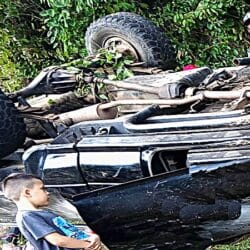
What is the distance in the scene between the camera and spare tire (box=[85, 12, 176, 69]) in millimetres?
5543

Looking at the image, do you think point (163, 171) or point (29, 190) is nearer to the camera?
point (29, 190)

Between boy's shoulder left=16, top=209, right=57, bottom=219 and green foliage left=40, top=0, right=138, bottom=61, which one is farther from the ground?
green foliage left=40, top=0, right=138, bottom=61

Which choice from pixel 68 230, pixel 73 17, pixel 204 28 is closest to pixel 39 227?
pixel 68 230

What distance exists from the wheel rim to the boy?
2.27 meters

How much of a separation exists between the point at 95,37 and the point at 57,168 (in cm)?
222

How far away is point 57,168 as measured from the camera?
12.9 feet

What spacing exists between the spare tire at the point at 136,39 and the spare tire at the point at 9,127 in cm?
129

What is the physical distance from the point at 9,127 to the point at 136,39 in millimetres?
1510

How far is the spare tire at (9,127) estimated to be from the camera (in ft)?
14.6

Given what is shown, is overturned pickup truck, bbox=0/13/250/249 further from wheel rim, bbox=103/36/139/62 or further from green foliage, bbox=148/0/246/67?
green foliage, bbox=148/0/246/67

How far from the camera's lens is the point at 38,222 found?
3.29 m

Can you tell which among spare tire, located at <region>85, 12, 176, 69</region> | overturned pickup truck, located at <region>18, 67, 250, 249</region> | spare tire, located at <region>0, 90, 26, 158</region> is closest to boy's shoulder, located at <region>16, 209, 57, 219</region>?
overturned pickup truck, located at <region>18, 67, 250, 249</region>

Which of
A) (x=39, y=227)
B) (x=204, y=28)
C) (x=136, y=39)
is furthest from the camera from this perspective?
(x=204, y=28)

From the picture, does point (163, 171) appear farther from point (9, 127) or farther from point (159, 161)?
point (9, 127)
